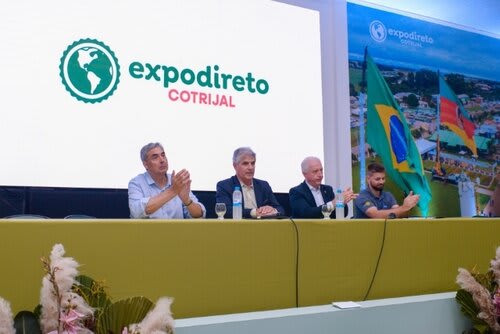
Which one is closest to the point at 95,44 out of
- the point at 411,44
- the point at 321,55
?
the point at 321,55

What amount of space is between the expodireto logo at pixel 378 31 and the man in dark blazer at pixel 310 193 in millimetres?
2209

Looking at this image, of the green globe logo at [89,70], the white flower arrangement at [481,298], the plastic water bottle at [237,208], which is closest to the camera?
the white flower arrangement at [481,298]

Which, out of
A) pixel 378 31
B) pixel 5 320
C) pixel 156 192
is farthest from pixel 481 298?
pixel 378 31

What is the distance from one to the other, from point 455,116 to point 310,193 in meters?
2.86

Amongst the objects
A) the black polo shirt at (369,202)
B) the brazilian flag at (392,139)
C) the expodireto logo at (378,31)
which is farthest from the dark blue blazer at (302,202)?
the expodireto logo at (378,31)

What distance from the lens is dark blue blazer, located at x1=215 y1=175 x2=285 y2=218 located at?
302 cm

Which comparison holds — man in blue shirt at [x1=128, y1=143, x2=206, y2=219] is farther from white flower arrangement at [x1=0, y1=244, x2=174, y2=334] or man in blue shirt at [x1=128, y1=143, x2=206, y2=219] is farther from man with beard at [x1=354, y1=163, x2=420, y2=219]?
white flower arrangement at [x1=0, y1=244, x2=174, y2=334]

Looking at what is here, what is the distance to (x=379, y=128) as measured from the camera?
4.83 m

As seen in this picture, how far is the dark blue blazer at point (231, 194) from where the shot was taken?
302 cm

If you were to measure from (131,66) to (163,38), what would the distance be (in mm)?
310

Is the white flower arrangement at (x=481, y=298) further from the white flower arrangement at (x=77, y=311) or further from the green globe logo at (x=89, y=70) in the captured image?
the green globe logo at (x=89, y=70)

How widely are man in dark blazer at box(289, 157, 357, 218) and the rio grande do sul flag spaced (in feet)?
8.19

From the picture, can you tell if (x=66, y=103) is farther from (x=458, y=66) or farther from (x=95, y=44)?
(x=458, y=66)

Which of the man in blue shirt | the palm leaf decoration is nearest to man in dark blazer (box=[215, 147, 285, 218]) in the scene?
the man in blue shirt
